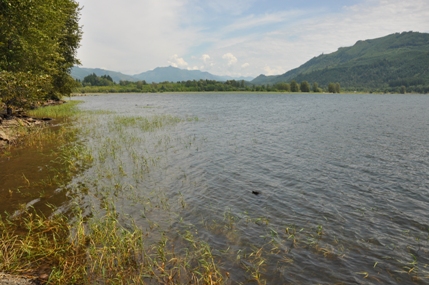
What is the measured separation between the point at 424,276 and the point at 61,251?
11.8m

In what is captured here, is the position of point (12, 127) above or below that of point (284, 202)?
above

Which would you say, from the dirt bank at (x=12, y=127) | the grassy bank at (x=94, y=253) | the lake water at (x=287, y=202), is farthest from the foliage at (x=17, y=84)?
the grassy bank at (x=94, y=253)

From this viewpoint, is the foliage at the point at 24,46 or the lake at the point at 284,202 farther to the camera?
the foliage at the point at 24,46

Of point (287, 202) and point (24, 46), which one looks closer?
point (287, 202)

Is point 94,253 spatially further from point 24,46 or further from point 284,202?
point 24,46

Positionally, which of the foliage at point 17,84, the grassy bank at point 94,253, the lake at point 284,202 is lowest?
the lake at point 284,202

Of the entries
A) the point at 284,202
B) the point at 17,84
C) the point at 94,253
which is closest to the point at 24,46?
the point at 17,84

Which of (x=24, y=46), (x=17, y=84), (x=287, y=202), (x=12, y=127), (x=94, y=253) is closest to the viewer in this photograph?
(x=94, y=253)

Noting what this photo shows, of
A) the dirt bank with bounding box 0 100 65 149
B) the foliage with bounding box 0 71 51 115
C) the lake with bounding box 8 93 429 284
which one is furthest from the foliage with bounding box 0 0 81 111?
the lake with bounding box 8 93 429 284

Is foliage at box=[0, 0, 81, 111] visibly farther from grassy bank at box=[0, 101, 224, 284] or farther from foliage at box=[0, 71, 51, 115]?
grassy bank at box=[0, 101, 224, 284]

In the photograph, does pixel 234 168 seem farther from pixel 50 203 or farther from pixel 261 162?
pixel 50 203

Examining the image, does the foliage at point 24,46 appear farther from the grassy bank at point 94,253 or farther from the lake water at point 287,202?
the grassy bank at point 94,253

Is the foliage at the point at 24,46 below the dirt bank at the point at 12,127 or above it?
above

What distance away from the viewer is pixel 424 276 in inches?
312
